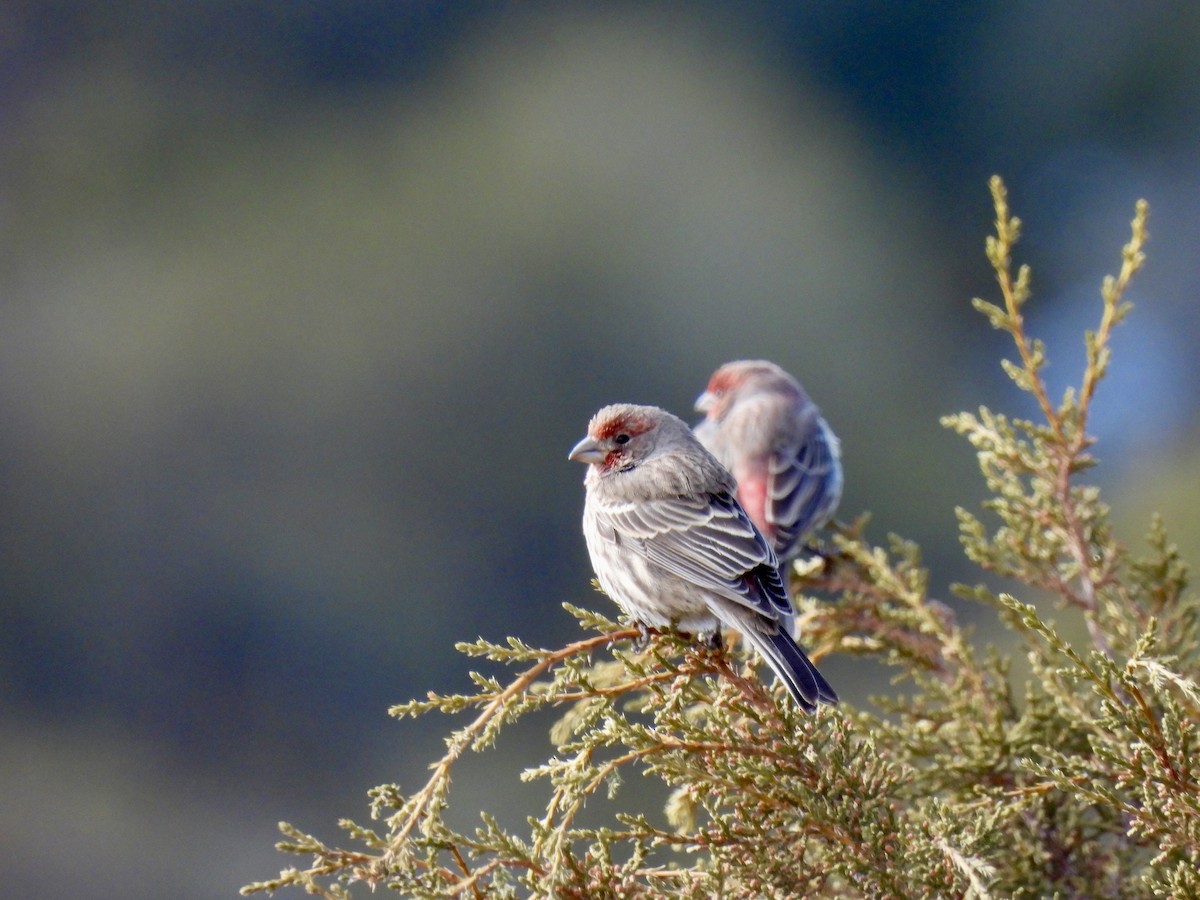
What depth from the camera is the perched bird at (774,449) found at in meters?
5.28

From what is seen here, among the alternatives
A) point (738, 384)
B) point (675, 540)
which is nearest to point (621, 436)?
point (675, 540)

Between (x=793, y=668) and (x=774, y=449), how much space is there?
2799 mm

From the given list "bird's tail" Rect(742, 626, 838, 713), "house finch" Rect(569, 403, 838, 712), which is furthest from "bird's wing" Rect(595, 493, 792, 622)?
"bird's tail" Rect(742, 626, 838, 713)

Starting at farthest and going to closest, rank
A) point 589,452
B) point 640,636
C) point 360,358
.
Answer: point 360,358
point 589,452
point 640,636

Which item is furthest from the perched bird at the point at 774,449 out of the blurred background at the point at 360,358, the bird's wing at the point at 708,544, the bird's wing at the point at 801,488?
the blurred background at the point at 360,358

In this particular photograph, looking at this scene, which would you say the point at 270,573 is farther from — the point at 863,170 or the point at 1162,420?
the point at 863,170

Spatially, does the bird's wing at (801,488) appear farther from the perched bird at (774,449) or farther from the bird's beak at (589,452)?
the bird's beak at (589,452)

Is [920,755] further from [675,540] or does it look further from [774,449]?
[774,449]

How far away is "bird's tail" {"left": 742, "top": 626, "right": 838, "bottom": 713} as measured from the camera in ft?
9.59

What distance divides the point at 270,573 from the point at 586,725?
1832 cm

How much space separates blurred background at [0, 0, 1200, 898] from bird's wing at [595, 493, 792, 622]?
8990 millimetres

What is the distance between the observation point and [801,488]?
5504 millimetres

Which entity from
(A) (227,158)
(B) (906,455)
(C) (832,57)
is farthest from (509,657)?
(C) (832,57)

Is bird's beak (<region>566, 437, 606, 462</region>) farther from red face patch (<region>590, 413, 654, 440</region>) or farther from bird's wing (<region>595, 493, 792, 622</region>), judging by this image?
bird's wing (<region>595, 493, 792, 622</region>)
